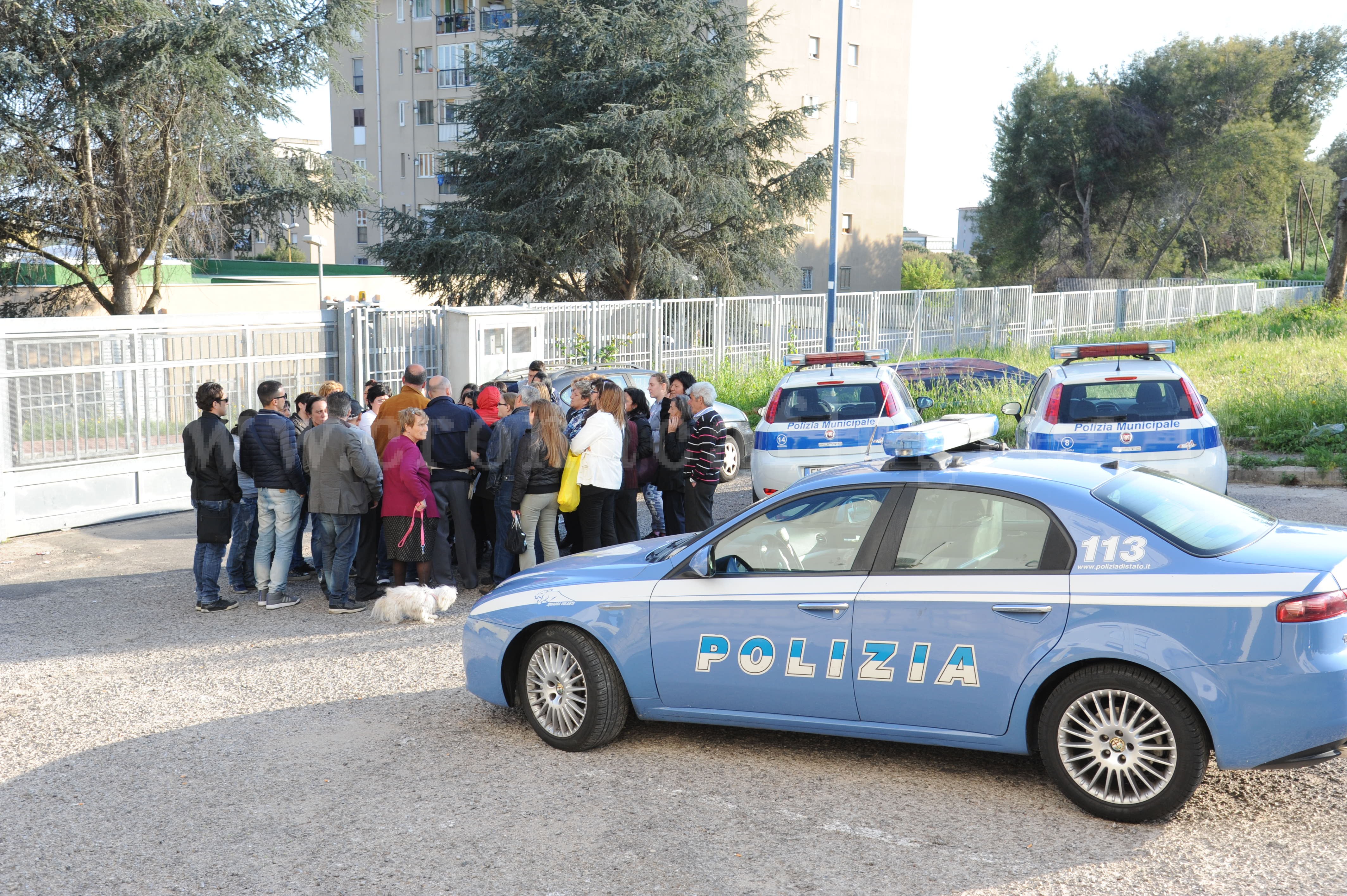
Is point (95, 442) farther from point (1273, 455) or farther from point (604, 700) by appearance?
point (1273, 455)

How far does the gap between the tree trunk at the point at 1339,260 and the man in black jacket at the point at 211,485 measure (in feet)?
89.9

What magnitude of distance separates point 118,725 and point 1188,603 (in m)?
5.59

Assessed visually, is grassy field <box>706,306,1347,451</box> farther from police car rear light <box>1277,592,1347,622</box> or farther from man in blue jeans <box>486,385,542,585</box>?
police car rear light <box>1277,592,1347,622</box>

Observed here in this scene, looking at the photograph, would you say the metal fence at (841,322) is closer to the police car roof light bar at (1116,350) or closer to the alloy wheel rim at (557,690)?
the police car roof light bar at (1116,350)

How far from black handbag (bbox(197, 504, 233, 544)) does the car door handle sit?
5.54 m

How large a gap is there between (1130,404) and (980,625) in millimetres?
6172

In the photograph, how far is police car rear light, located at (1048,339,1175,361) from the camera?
1040cm

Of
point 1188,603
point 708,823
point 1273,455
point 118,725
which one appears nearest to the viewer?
point 1188,603

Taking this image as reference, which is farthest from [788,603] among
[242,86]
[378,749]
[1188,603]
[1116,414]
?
[242,86]

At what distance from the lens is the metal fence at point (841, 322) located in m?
20.2

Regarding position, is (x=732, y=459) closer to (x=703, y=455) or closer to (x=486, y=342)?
(x=486, y=342)

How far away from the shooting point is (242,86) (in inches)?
1075

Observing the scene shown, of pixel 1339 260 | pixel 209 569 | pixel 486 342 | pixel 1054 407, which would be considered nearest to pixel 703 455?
pixel 1054 407

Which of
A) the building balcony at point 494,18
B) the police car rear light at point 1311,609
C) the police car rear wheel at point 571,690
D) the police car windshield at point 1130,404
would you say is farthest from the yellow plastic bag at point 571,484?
the building balcony at point 494,18
